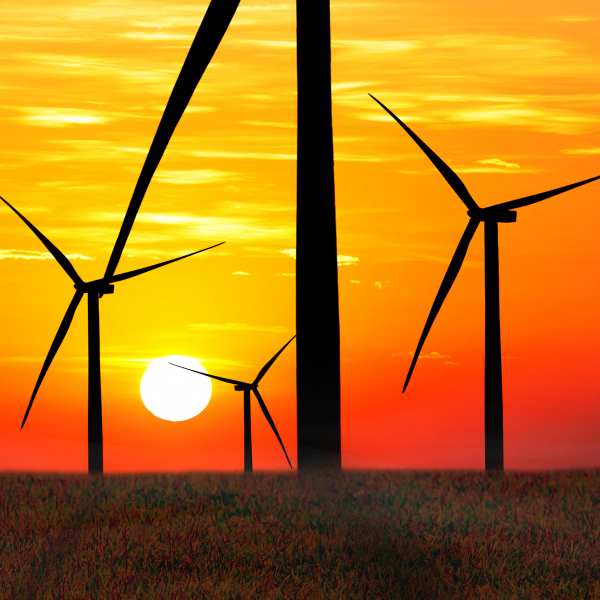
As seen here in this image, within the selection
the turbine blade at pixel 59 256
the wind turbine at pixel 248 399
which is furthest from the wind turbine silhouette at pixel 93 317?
the wind turbine at pixel 248 399

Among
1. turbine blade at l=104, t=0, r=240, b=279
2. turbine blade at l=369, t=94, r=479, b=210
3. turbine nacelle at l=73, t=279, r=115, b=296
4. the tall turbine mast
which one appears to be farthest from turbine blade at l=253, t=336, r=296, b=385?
turbine blade at l=104, t=0, r=240, b=279

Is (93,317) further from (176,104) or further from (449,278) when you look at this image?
(176,104)

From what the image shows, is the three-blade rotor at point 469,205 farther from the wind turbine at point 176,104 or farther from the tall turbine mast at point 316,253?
the wind turbine at point 176,104

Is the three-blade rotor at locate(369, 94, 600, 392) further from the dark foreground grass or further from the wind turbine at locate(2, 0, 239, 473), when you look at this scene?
the wind turbine at locate(2, 0, 239, 473)

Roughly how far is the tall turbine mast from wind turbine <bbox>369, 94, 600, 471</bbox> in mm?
4661

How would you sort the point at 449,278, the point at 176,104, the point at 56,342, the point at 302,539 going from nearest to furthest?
the point at 302,539, the point at 176,104, the point at 449,278, the point at 56,342

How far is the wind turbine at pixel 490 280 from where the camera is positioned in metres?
30.1

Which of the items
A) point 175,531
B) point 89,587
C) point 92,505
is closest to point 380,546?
point 175,531

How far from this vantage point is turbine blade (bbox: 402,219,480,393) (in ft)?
89.6

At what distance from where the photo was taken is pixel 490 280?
31297mm

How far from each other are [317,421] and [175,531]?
Answer: 5571 millimetres

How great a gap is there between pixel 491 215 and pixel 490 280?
8.66 feet

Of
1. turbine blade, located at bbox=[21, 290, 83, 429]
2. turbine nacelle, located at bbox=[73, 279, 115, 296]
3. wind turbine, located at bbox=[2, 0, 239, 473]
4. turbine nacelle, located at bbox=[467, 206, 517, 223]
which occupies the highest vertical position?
wind turbine, located at bbox=[2, 0, 239, 473]

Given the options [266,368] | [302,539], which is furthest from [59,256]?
[302,539]
